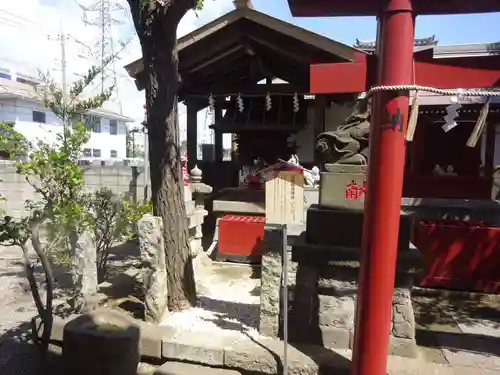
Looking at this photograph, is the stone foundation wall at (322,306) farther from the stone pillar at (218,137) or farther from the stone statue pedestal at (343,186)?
the stone pillar at (218,137)

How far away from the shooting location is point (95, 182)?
1165 centimetres

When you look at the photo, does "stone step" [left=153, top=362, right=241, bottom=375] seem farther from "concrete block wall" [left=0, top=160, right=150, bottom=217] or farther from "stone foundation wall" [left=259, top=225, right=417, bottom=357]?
"concrete block wall" [left=0, top=160, right=150, bottom=217]

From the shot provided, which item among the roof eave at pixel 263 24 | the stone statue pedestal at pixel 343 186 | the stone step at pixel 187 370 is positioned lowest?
the stone step at pixel 187 370

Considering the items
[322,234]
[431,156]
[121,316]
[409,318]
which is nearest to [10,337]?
[121,316]

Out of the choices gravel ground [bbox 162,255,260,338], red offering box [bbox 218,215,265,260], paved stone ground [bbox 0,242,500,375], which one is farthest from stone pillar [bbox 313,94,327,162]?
paved stone ground [bbox 0,242,500,375]

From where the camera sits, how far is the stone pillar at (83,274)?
4594mm

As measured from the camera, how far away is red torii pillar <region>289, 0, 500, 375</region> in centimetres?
274

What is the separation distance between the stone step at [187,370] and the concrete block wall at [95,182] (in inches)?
305

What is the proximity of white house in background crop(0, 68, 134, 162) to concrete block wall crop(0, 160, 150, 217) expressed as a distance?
472 cm

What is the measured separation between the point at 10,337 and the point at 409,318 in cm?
497

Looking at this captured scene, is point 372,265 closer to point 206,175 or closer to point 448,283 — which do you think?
point 448,283

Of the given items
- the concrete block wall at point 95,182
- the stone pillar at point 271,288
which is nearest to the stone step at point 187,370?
the stone pillar at point 271,288

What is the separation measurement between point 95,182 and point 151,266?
27.0ft

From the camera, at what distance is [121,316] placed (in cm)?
400
